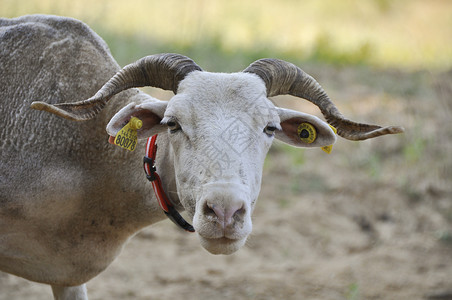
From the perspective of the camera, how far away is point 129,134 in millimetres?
4113

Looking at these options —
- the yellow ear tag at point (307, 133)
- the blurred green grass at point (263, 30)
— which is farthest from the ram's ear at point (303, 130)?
the blurred green grass at point (263, 30)

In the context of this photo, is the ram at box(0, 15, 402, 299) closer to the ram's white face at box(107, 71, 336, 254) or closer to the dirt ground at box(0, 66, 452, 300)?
the ram's white face at box(107, 71, 336, 254)

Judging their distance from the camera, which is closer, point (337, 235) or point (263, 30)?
point (337, 235)

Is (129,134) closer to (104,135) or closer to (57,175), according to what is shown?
(104,135)

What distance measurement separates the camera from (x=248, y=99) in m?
3.91

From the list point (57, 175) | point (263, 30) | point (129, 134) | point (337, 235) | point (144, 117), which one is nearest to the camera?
point (129, 134)

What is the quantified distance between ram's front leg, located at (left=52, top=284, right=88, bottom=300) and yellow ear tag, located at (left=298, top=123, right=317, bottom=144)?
82.1 inches

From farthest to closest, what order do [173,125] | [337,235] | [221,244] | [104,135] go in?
[337,235], [104,135], [173,125], [221,244]

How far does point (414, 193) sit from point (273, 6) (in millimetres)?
9294

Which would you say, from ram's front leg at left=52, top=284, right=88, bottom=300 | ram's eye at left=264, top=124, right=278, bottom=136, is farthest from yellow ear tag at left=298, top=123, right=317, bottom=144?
ram's front leg at left=52, top=284, right=88, bottom=300

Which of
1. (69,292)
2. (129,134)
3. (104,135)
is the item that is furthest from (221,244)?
(69,292)

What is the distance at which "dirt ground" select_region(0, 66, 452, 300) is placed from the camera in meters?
6.45

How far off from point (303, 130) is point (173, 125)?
0.89 meters

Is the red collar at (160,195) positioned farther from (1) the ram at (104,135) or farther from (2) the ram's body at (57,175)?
(2) the ram's body at (57,175)
